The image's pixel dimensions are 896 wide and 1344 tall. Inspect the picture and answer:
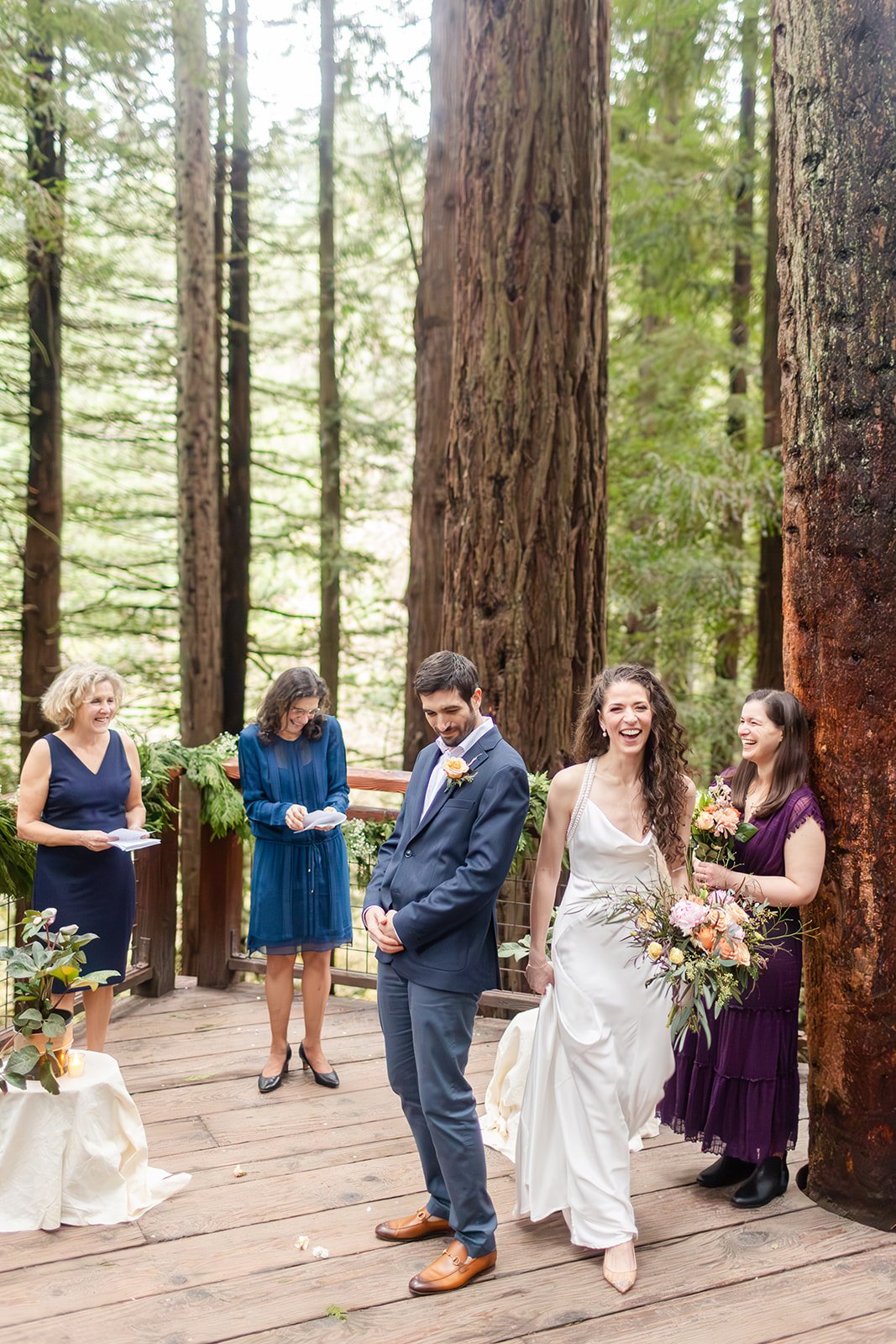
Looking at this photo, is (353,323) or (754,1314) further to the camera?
(353,323)

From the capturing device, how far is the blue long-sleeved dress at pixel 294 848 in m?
4.90

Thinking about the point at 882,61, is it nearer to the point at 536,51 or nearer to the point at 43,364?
the point at 536,51

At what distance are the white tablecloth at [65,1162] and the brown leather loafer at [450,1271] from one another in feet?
3.64

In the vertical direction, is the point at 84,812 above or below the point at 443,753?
below

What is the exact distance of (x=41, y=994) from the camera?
13.0 ft

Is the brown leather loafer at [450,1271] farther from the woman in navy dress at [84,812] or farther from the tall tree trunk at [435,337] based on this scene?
the tall tree trunk at [435,337]

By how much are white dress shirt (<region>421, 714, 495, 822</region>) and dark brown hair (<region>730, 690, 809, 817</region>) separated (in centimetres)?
109

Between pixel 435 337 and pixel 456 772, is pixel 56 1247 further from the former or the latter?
pixel 435 337

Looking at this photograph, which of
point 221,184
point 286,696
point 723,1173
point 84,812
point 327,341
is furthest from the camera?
point 221,184

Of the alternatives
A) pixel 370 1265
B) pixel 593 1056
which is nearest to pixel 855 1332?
pixel 593 1056

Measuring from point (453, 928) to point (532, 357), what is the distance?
3717 millimetres

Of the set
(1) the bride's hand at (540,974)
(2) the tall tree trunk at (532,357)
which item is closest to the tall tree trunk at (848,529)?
(1) the bride's hand at (540,974)

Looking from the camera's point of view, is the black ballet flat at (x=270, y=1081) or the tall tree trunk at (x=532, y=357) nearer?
the black ballet flat at (x=270, y=1081)

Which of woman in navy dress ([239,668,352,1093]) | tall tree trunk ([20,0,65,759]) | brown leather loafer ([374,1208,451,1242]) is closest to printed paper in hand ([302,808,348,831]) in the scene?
woman in navy dress ([239,668,352,1093])
